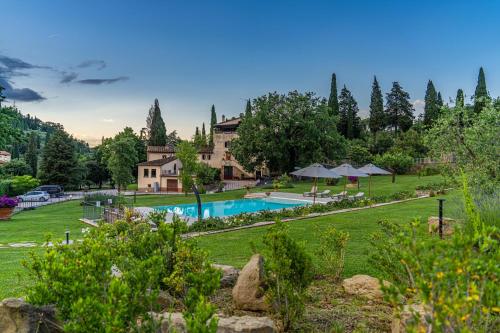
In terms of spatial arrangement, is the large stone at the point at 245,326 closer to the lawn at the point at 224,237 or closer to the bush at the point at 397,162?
the lawn at the point at 224,237

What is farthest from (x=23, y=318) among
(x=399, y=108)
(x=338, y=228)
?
(x=399, y=108)

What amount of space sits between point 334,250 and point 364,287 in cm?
129

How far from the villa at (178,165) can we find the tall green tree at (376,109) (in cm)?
2238

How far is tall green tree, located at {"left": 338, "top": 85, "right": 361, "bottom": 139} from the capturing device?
182 feet

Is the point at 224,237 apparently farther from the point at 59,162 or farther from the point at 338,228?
the point at 59,162

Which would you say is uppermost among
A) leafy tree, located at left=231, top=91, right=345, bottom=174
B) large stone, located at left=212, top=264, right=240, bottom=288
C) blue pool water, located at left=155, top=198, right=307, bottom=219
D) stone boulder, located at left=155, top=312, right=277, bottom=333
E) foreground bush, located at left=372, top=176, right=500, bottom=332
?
leafy tree, located at left=231, top=91, right=345, bottom=174

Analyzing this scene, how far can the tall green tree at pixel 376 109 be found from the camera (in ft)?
189

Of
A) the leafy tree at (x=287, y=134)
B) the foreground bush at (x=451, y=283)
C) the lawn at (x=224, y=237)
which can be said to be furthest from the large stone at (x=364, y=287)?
the leafy tree at (x=287, y=134)

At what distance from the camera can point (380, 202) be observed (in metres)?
20.2

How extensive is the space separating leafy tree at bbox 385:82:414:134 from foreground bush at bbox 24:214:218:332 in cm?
6029

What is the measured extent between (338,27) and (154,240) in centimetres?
2009

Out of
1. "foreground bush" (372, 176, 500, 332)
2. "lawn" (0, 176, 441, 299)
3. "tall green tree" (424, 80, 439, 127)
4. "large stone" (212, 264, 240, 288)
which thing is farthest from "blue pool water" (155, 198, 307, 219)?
"tall green tree" (424, 80, 439, 127)

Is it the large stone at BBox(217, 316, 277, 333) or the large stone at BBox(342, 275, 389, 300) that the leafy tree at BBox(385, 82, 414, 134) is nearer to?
the large stone at BBox(342, 275, 389, 300)

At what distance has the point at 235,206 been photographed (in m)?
25.8
